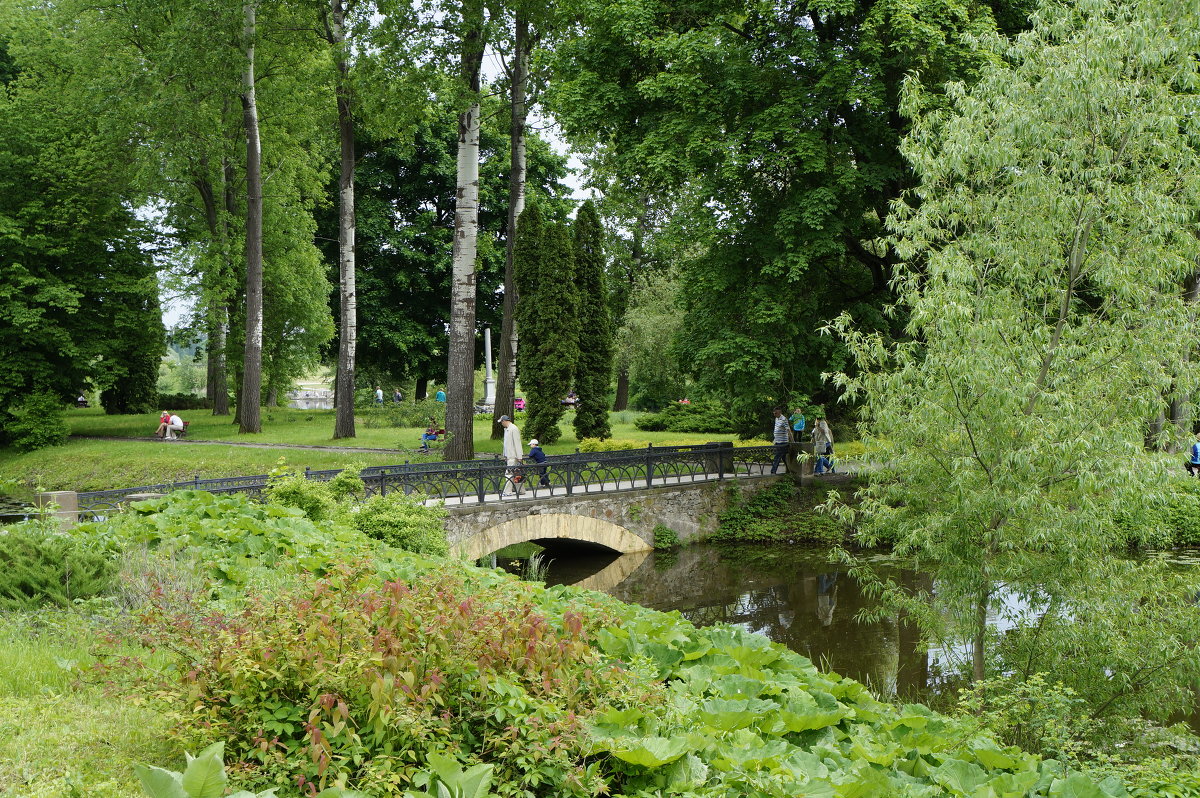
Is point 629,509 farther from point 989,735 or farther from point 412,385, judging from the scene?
→ point 412,385

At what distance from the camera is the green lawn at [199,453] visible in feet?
69.5

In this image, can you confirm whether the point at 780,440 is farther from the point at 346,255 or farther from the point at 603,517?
the point at 346,255

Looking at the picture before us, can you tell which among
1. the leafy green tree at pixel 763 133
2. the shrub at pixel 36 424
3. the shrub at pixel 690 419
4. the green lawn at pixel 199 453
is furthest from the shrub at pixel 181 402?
the leafy green tree at pixel 763 133

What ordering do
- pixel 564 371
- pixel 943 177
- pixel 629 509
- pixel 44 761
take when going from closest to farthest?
pixel 44 761, pixel 943 177, pixel 629 509, pixel 564 371

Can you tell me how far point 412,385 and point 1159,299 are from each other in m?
39.4

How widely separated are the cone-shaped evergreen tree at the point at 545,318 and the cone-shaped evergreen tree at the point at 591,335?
3.44ft

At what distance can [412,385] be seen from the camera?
45.5 meters

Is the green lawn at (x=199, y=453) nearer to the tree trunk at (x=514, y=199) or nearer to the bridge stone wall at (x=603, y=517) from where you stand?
the tree trunk at (x=514, y=199)

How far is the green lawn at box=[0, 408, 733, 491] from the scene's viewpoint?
2117 cm

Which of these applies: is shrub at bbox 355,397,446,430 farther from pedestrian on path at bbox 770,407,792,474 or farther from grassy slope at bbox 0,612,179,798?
grassy slope at bbox 0,612,179,798

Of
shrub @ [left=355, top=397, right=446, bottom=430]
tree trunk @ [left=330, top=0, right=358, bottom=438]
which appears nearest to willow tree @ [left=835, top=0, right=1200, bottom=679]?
tree trunk @ [left=330, top=0, right=358, bottom=438]

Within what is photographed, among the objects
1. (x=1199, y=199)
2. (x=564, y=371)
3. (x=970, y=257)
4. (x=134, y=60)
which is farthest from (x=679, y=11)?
(x=134, y=60)

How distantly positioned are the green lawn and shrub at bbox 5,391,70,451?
448 millimetres

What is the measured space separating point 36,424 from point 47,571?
21957 millimetres
